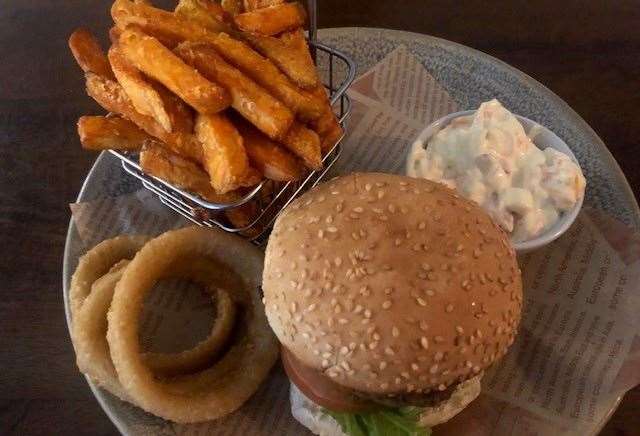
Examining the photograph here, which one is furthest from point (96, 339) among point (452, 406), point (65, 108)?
point (65, 108)

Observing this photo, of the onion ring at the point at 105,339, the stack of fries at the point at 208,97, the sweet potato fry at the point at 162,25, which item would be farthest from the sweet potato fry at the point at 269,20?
the onion ring at the point at 105,339

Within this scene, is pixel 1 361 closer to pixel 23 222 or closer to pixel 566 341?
pixel 23 222

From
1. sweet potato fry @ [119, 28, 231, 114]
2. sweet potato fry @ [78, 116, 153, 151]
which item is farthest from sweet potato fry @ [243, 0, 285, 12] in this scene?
sweet potato fry @ [78, 116, 153, 151]

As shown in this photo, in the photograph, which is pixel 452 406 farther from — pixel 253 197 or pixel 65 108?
pixel 65 108

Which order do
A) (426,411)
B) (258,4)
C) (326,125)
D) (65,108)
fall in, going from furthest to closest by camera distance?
(65,108), (258,4), (326,125), (426,411)

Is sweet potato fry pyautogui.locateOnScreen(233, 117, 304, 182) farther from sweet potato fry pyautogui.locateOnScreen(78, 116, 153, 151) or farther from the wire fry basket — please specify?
sweet potato fry pyautogui.locateOnScreen(78, 116, 153, 151)

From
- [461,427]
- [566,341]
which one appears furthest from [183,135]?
[566,341]

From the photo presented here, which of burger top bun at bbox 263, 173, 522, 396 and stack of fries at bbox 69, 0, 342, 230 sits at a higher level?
stack of fries at bbox 69, 0, 342, 230
